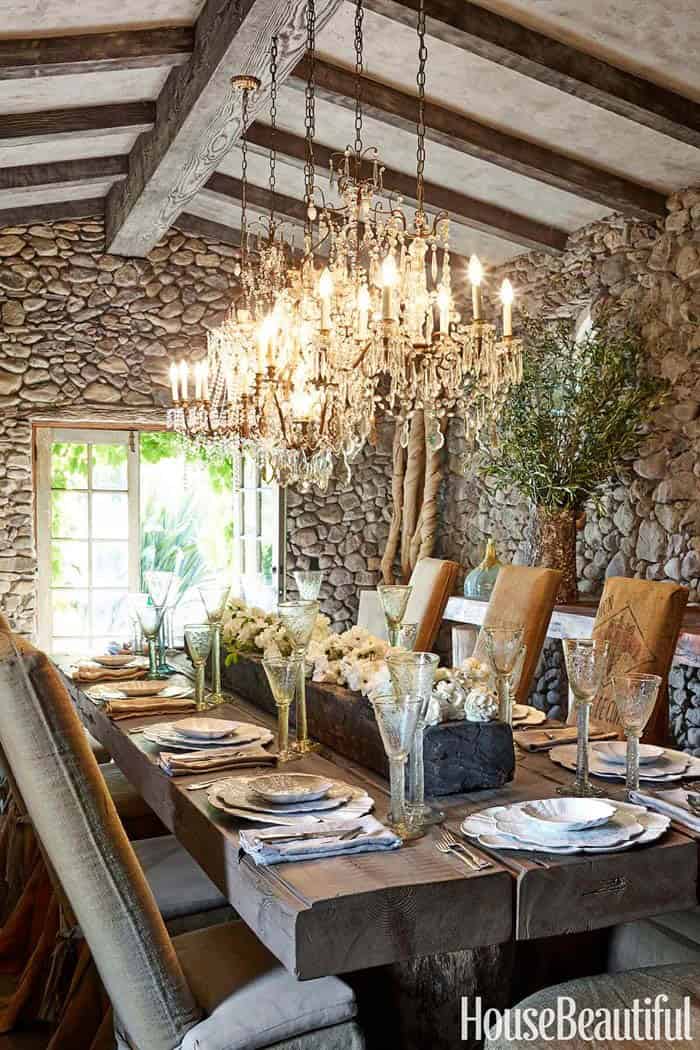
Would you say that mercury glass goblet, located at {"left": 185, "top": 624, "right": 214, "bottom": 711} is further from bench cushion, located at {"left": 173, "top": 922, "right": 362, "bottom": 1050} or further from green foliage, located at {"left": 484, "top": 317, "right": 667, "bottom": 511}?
green foliage, located at {"left": 484, "top": 317, "right": 667, "bottom": 511}

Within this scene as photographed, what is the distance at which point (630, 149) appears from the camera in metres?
4.13

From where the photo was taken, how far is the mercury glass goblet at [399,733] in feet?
5.04

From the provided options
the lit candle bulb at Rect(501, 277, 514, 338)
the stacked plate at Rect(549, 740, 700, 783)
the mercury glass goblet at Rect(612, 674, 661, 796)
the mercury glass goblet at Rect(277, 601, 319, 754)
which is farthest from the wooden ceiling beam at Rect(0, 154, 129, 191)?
the mercury glass goblet at Rect(612, 674, 661, 796)

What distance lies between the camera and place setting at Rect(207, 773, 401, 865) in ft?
4.92

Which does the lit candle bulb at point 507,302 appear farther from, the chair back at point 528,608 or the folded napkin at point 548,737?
the folded napkin at point 548,737

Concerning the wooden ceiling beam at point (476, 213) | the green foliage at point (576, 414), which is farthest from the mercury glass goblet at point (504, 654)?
the wooden ceiling beam at point (476, 213)

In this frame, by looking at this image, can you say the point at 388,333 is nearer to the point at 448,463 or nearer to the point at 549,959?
the point at 549,959

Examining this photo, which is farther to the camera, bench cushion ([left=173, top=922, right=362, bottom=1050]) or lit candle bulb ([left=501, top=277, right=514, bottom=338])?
lit candle bulb ([left=501, top=277, right=514, bottom=338])

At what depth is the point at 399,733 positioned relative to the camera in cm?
155

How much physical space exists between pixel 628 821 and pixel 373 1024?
0.59 metres

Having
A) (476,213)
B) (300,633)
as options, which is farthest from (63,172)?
(300,633)

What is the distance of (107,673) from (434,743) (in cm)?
161

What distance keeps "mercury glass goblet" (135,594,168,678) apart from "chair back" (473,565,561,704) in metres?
0.97

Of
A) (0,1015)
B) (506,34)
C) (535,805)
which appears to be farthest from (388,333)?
(0,1015)
